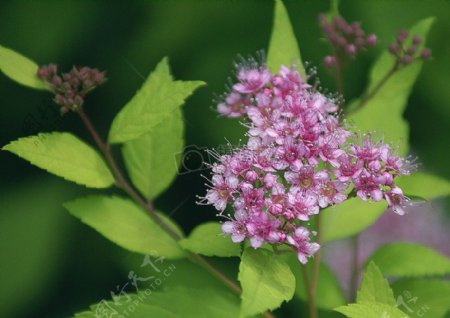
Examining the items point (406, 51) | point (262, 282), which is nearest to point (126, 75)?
point (406, 51)

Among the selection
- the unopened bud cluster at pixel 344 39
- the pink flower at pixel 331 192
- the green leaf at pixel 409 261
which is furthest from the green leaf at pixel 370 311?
the unopened bud cluster at pixel 344 39

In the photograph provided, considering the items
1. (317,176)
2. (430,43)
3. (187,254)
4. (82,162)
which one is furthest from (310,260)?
(430,43)

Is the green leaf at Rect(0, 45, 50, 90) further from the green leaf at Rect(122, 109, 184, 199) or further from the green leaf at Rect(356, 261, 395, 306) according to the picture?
the green leaf at Rect(356, 261, 395, 306)

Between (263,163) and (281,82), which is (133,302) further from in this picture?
(281,82)

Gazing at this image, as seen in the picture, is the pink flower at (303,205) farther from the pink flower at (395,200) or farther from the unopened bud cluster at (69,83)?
the unopened bud cluster at (69,83)

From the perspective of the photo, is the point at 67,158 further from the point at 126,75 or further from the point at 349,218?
the point at 126,75

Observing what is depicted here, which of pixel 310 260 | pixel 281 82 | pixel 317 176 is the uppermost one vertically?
pixel 281 82

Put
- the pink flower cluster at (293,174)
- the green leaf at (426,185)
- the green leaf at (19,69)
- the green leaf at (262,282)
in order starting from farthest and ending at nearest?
the green leaf at (426,185) < the green leaf at (19,69) < the pink flower cluster at (293,174) < the green leaf at (262,282)
